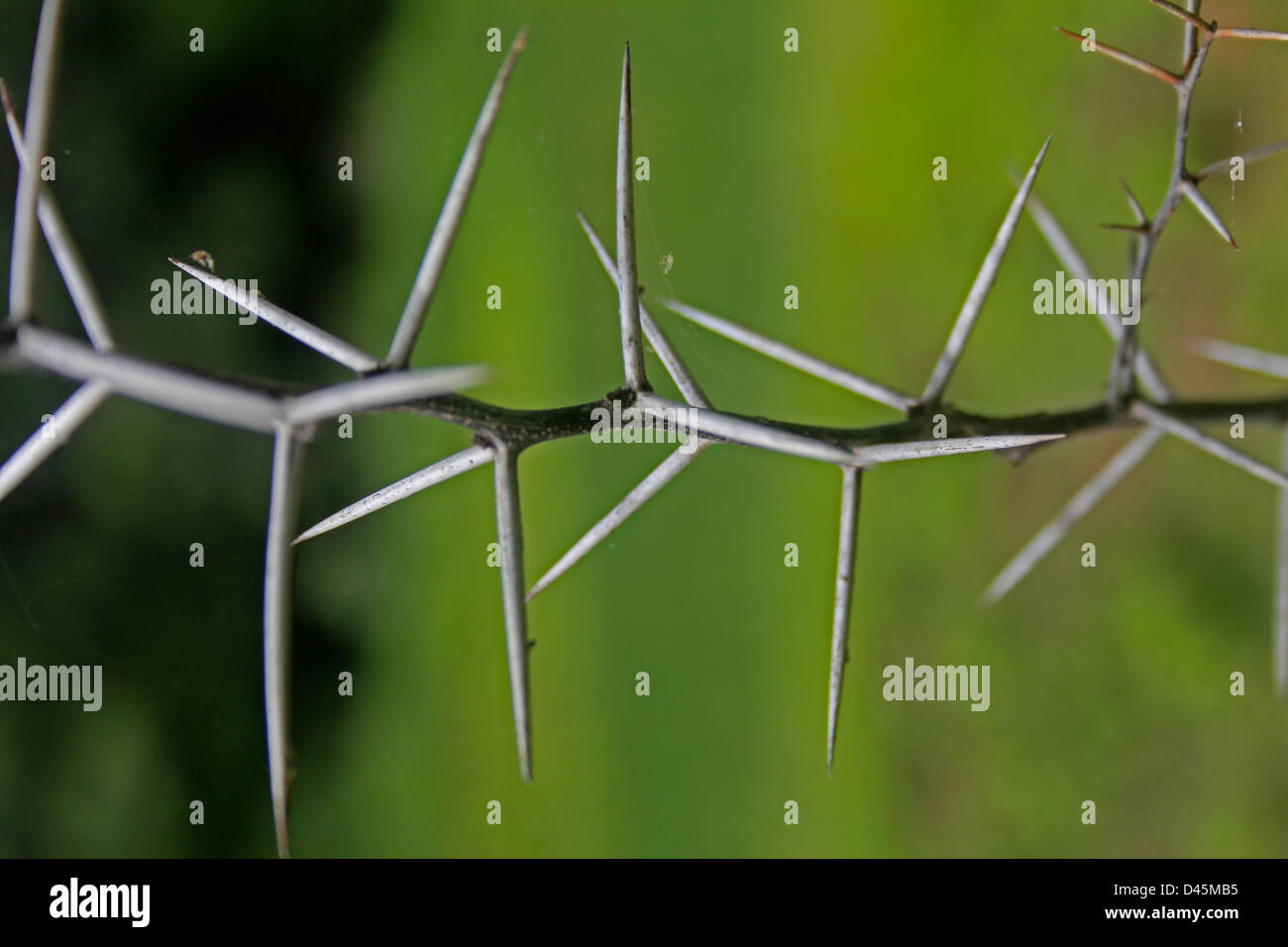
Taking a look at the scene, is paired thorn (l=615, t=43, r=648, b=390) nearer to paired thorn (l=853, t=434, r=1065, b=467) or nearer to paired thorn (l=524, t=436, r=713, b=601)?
paired thorn (l=524, t=436, r=713, b=601)

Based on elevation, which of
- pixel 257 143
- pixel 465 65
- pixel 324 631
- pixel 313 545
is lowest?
pixel 324 631

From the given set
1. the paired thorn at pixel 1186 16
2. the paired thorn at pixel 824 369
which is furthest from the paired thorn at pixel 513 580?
the paired thorn at pixel 1186 16

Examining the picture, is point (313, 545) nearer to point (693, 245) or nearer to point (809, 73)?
point (693, 245)

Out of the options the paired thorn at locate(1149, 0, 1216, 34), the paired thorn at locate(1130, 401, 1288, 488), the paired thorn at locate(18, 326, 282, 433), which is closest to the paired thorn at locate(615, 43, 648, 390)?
the paired thorn at locate(18, 326, 282, 433)

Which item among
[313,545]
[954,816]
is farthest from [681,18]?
[954,816]

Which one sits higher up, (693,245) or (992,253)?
(693,245)

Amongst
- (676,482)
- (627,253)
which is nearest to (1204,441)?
(627,253)
